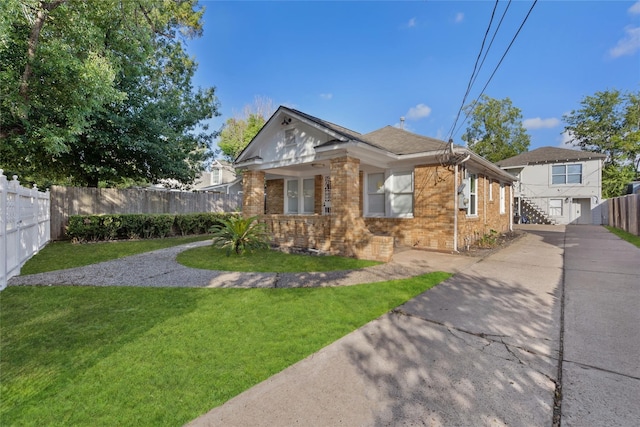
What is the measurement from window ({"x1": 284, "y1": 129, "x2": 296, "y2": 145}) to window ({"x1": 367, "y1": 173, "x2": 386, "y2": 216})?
321 cm

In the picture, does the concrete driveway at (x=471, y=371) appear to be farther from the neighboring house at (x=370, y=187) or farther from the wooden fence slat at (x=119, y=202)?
the wooden fence slat at (x=119, y=202)

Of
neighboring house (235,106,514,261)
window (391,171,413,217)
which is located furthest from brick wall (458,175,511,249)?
window (391,171,413,217)

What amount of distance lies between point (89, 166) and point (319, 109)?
584 inches

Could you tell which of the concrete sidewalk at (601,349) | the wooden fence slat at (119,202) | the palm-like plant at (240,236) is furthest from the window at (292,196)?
the concrete sidewalk at (601,349)

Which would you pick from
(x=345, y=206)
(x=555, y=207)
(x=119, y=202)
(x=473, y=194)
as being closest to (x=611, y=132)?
(x=555, y=207)

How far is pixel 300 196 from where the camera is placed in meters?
12.8

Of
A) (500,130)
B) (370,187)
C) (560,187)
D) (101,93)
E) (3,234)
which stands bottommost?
(3,234)

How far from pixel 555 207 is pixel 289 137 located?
1031 inches

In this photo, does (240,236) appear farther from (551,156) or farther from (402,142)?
(551,156)

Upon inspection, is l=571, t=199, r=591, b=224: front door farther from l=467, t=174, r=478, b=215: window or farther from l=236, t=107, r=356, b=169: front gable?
l=236, t=107, r=356, b=169: front gable

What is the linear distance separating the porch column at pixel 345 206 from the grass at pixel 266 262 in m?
0.50

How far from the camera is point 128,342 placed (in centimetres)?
316

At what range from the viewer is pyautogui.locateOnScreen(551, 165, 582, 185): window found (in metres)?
23.8

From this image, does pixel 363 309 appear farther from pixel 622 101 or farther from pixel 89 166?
pixel 622 101
